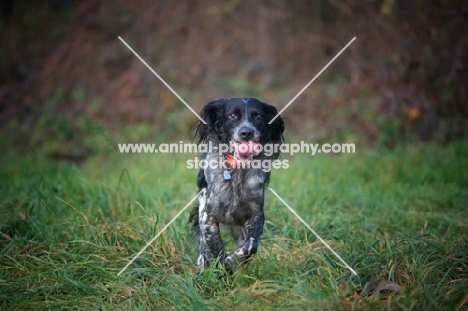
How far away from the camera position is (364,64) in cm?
849

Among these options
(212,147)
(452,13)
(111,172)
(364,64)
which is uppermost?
(452,13)

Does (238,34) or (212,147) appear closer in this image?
(212,147)

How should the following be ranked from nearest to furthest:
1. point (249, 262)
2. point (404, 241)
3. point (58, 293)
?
point (58, 293)
point (249, 262)
point (404, 241)

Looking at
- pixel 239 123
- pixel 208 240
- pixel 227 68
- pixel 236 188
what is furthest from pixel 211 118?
pixel 227 68

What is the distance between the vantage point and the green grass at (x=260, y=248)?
2816 mm

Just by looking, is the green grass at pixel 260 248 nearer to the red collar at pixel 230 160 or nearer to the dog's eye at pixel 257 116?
the red collar at pixel 230 160

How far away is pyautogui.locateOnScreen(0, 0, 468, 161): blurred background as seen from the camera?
25.8ft

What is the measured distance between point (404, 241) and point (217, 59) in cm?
676

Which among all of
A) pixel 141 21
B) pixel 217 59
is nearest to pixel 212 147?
pixel 217 59

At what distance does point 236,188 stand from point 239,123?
1.58 feet

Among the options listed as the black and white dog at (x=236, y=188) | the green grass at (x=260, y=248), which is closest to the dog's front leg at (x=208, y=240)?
the black and white dog at (x=236, y=188)

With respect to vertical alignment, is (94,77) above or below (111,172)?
above

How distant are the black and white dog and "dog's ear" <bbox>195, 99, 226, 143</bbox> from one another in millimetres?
83

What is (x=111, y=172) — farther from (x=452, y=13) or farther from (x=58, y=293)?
(x=452, y=13)
